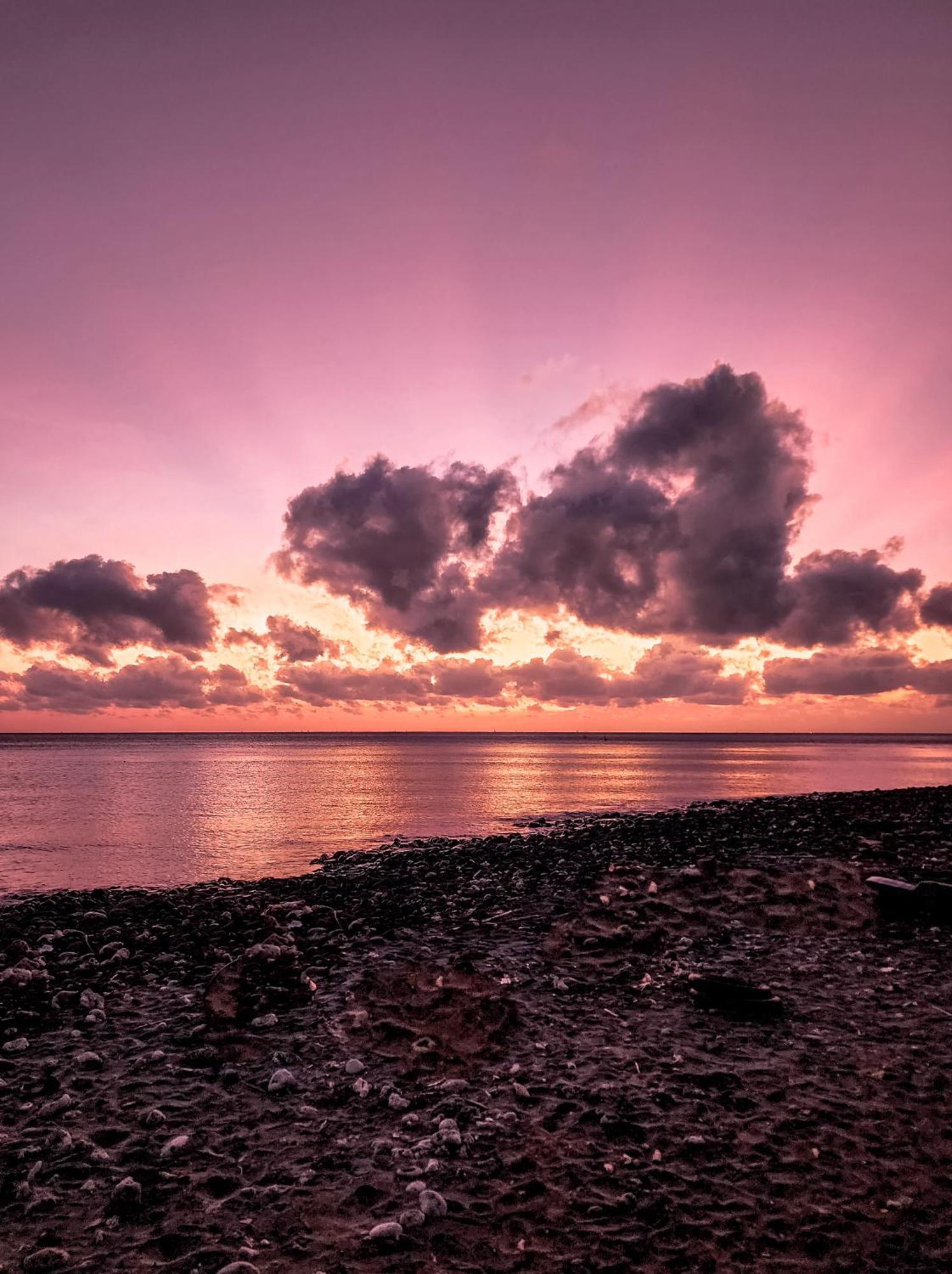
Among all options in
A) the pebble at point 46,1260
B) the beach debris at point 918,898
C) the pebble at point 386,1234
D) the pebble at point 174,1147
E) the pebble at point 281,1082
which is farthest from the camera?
the beach debris at point 918,898

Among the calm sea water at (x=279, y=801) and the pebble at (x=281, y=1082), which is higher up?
the pebble at (x=281, y=1082)

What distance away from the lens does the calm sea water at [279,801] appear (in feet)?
77.7

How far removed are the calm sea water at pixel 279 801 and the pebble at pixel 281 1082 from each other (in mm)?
13823

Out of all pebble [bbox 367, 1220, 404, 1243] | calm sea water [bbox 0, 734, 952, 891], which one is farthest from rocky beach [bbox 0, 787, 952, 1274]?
calm sea water [bbox 0, 734, 952, 891]

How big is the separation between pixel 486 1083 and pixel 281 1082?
Result: 2.30 meters

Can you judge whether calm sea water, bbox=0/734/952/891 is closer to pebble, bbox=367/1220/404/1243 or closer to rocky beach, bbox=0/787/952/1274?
rocky beach, bbox=0/787/952/1274

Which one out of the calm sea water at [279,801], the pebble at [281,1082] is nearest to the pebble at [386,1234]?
the pebble at [281,1082]

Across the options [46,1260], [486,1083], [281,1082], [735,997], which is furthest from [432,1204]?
[735,997]

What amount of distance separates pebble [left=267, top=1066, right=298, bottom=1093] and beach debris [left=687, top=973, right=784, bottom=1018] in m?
5.59

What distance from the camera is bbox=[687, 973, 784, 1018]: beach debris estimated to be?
960 centimetres

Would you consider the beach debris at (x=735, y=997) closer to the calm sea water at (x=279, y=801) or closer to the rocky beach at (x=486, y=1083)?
the rocky beach at (x=486, y=1083)

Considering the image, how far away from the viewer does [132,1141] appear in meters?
6.89

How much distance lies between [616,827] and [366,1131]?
21023 mm

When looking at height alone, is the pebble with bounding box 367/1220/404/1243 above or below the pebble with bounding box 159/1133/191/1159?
above
